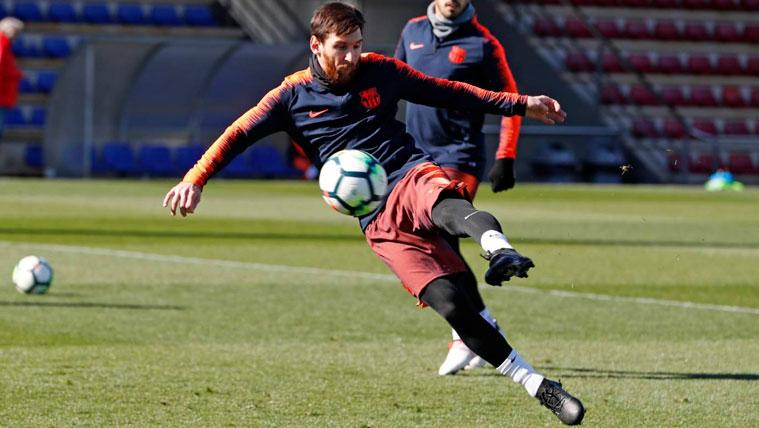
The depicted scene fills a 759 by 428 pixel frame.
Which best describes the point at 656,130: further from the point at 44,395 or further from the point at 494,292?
the point at 44,395

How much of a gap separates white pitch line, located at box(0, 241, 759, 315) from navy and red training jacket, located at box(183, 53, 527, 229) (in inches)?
182

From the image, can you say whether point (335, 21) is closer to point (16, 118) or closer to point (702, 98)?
point (16, 118)

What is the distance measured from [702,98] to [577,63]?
379cm

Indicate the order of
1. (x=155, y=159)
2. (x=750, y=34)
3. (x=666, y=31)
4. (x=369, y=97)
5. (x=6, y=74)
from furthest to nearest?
(x=750, y=34)
(x=666, y=31)
(x=155, y=159)
(x=6, y=74)
(x=369, y=97)

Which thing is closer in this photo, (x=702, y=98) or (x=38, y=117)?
(x=38, y=117)

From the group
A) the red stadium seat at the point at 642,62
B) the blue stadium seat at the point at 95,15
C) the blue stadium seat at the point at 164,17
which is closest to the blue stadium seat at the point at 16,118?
the blue stadium seat at the point at 95,15

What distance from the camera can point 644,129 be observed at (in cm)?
3712

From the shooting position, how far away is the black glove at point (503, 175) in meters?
7.86

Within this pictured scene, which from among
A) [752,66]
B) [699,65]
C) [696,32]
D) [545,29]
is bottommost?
[752,66]

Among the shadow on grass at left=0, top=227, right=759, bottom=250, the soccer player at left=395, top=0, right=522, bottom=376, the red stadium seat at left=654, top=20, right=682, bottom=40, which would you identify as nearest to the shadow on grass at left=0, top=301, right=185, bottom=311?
the soccer player at left=395, top=0, right=522, bottom=376

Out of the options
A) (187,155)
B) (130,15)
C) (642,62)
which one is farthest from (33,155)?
(642,62)

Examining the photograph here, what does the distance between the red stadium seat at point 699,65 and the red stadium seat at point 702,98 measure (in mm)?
490

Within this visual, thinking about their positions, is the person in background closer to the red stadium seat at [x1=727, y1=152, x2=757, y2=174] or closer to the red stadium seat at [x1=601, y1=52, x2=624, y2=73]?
the red stadium seat at [x1=601, y1=52, x2=624, y2=73]

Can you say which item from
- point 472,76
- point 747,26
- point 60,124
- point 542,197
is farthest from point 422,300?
point 747,26
